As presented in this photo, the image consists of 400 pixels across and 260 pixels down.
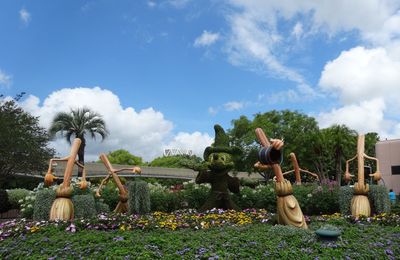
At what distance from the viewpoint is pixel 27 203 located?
44.9 ft

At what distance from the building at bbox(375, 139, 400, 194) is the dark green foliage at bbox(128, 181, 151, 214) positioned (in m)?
25.9

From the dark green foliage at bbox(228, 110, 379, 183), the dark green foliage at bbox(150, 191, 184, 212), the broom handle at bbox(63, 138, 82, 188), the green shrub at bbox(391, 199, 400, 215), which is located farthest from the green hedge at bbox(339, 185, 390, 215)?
the dark green foliage at bbox(228, 110, 379, 183)

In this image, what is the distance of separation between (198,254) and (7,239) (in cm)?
396

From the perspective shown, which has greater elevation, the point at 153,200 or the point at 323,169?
the point at 323,169

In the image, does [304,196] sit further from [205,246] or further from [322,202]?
[205,246]

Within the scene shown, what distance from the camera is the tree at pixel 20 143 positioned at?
914 inches

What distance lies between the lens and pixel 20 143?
932 inches

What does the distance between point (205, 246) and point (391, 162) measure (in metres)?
31.3

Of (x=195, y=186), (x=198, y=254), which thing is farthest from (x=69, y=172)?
(x=195, y=186)

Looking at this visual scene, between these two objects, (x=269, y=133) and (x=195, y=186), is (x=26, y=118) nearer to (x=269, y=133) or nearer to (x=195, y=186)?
(x=195, y=186)

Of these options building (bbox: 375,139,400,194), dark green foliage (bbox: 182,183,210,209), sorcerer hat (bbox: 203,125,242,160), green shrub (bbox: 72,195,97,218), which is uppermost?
building (bbox: 375,139,400,194)

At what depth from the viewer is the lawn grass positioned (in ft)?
19.8

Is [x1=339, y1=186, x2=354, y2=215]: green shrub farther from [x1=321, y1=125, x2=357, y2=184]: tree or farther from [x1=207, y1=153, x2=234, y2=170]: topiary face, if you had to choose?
[x1=321, y1=125, x2=357, y2=184]: tree

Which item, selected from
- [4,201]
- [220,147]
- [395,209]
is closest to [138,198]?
[220,147]
